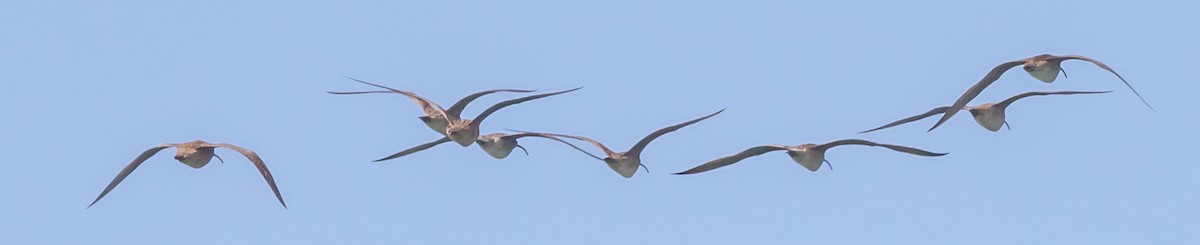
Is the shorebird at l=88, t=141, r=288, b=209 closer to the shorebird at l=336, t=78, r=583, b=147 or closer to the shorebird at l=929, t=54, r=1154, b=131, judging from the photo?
the shorebird at l=336, t=78, r=583, b=147

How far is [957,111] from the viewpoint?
38.3 meters

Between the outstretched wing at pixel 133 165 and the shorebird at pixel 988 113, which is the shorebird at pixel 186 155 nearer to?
the outstretched wing at pixel 133 165

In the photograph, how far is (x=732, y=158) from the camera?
39.6 m

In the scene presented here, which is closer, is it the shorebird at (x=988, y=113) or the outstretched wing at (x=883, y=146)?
the outstretched wing at (x=883, y=146)

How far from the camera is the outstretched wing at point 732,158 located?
3869 cm

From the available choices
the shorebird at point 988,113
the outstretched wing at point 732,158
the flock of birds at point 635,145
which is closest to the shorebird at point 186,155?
the flock of birds at point 635,145

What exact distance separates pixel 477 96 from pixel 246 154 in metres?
5.93

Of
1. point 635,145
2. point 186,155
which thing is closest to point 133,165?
point 186,155

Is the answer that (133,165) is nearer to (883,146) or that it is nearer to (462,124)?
(462,124)

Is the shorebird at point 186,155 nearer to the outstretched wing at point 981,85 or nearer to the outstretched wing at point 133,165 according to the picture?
the outstretched wing at point 133,165

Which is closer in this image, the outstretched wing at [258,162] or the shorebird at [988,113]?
the outstretched wing at [258,162]

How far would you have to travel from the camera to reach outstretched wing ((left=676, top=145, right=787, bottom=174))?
38.7 meters

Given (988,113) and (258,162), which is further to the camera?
(988,113)

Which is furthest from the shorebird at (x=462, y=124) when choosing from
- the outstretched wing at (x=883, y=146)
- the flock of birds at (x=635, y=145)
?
the outstretched wing at (x=883, y=146)
